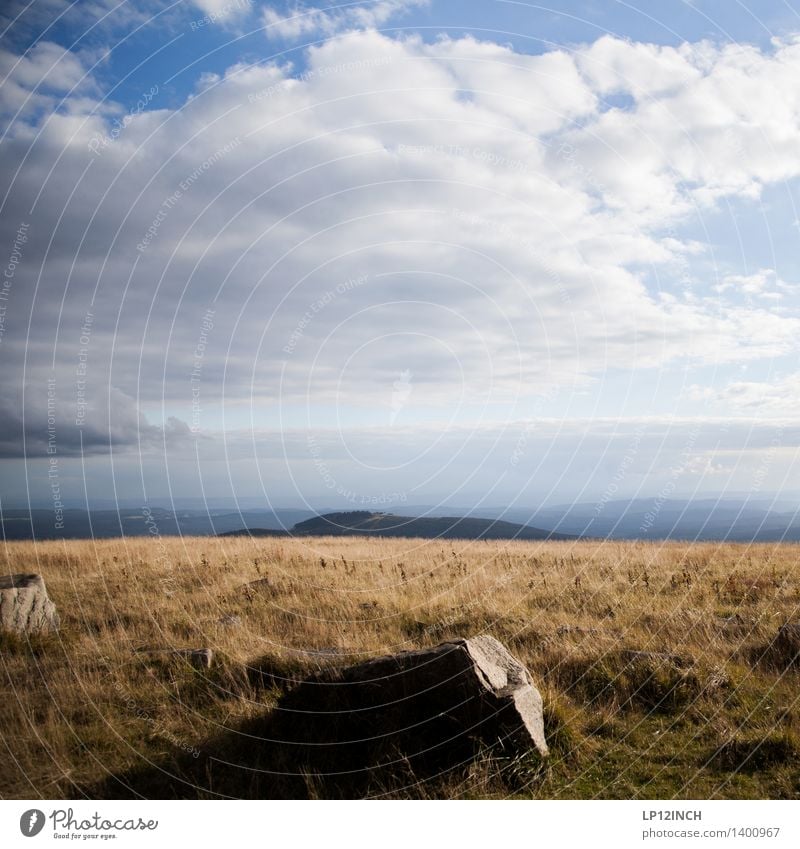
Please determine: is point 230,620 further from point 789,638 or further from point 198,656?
point 789,638

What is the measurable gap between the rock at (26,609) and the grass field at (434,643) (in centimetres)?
37

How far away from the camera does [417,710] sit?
7.17m

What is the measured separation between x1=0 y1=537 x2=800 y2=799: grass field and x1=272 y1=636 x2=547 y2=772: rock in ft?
0.93

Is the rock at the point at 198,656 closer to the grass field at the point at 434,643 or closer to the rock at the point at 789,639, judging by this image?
the grass field at the point at 434,643

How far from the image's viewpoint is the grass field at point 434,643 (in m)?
6.88

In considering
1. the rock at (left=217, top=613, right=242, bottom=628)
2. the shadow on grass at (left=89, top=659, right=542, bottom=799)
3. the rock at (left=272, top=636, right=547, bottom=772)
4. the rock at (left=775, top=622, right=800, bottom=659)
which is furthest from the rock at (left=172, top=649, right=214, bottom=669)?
the rock at (left=775, top=622, right=800, bottom=659)

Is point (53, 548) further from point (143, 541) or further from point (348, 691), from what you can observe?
point (348, 691)

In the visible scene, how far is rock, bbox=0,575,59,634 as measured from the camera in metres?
11.5

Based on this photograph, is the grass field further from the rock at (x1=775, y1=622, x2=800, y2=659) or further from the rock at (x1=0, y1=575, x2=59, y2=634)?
the rock at (x1=0, y1=575, x2=59, y2=634)

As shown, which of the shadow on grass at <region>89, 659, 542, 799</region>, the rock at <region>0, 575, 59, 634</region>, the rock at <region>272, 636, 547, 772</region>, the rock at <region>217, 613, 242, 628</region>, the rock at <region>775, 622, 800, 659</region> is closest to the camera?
the shadow on grass at <region>89, 659, 542, 799</region>

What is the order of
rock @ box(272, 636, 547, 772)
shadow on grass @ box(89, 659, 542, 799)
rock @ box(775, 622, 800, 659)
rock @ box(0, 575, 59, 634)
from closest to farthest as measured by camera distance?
shadow on grass @ box(89, 659, 542, 799)
rock @ box(272, 636, 547, 772)
rock @ box(775, 622, 800, 659)
rock @ box(0, 575, 59, 634)

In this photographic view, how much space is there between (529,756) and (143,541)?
2121 cm

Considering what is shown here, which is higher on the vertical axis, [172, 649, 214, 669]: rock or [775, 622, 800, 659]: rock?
[172, 649, 214, 669]: rock

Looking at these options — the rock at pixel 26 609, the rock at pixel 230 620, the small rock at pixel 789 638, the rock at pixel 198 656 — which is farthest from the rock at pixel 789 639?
the rock at pixel 26 609
